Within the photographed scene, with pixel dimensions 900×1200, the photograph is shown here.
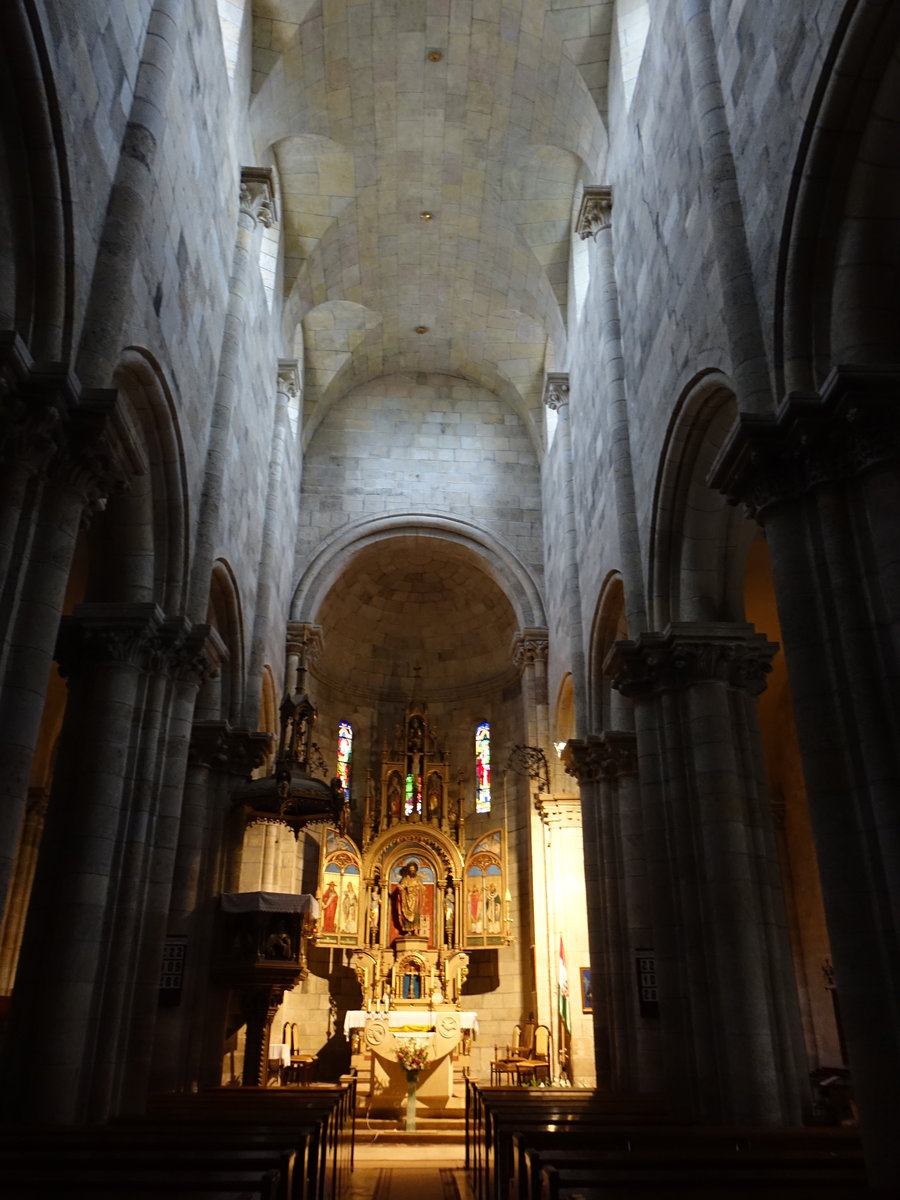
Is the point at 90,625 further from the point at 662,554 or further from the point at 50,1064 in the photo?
the point at 662,554

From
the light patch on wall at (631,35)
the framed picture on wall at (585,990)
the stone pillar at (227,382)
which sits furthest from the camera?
the framed picture on wall at (585,990)

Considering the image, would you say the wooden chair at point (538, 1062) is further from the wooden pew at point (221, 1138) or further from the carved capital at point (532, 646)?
the wooden pew at point (221, 1138)

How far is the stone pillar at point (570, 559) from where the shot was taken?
15656 millimetres

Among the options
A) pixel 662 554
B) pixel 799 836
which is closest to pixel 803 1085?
pixel 662 554

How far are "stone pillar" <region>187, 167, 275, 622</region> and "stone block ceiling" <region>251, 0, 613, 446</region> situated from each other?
159cm

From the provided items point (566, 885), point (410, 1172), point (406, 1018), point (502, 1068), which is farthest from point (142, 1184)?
point (566, 885)

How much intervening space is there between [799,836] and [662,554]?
9113mm

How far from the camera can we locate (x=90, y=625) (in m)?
9.69

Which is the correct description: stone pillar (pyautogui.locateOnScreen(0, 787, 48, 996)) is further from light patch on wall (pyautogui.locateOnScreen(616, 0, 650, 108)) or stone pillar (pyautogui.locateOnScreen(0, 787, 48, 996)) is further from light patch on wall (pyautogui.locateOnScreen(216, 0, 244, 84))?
light patch on wall (pyautogui.locateOnScreen(616, 0, 650, 108))

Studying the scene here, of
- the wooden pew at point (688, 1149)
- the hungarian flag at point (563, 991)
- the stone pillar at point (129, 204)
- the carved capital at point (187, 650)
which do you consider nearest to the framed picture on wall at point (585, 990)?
the hungarian flag at point (563, 991)

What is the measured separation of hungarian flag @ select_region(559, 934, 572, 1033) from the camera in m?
16.7

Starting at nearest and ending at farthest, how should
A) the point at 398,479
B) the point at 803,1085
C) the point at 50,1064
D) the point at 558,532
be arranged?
the point at 50,1064, the point at 803,1085, the point at 558,532, the point at 398,479

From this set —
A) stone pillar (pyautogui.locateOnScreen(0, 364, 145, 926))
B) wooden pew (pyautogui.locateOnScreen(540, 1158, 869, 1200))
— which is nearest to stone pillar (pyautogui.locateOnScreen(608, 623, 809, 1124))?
wooden pew (pyautogui.locateOnScreen(540, 1158, 869, 1200))

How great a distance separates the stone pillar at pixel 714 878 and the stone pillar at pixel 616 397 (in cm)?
119
